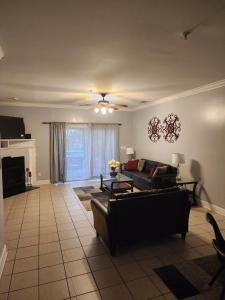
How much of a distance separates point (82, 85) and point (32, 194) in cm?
358

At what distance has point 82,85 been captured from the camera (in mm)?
4406

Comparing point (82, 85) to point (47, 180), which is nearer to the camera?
point (82, 85)

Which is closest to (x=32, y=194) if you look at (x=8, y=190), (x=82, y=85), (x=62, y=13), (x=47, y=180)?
(x=8, y=190)

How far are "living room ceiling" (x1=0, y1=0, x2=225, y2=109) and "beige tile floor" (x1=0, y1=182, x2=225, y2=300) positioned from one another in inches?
111

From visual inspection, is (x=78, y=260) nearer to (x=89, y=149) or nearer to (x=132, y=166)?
(x=132, y=166)

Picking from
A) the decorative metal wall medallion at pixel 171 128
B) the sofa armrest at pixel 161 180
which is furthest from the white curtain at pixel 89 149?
the sofa armrest at pixel 161 180

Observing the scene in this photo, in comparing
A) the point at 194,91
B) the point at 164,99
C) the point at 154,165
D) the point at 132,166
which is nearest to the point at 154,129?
the point at 164,99

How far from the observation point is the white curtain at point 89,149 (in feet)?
24.9

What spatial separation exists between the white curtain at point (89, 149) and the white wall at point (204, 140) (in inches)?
97.9

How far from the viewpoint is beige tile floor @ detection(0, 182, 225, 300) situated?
7.48 feet

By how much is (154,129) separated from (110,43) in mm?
4625

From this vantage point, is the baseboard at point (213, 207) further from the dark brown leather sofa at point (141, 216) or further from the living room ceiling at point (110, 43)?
the living room ceiling at point (110, 43)

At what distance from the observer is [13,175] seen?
239 inches

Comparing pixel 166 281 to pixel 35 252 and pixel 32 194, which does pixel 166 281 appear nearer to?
pixel 35 252
